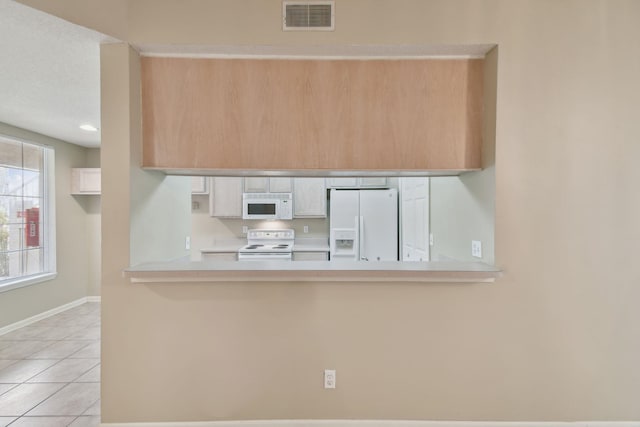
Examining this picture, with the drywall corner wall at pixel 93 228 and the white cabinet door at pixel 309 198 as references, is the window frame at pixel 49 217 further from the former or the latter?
the white cabinet door at pixel 309 198

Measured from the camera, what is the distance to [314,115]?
2.05 metres

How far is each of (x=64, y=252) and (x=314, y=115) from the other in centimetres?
436

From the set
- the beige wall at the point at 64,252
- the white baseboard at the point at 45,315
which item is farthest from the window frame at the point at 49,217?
the white baseboard at the point at 45,315

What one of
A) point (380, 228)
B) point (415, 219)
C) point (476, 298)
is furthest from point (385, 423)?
point (380, 228)

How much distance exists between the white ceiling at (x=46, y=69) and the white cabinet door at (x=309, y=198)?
8.41ft

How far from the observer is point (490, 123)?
1964mm

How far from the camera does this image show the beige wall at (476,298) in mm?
1902

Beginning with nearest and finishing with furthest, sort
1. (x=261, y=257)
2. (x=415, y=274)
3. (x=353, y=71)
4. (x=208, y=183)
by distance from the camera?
1. (x=415, y=274)
2. (x=353, y=71)
3. (x=261, y=257)
4. (x=208, y=183)

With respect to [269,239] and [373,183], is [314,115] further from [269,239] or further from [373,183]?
[269,239]

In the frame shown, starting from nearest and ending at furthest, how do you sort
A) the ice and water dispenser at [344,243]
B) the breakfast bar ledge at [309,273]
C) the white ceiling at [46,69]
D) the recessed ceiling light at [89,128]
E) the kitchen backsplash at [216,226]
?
the white ceiling at [46,69], the breakfast bar ledge at [309,273], the recessed ceiling light at [89,128], the ice and water dispenser at [344,243], the kitchen backsplash at [216,226]

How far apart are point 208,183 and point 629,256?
4.60 metres

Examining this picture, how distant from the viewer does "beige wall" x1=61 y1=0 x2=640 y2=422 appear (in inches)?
74.9

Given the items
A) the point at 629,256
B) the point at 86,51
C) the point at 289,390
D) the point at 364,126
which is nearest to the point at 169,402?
the point at 289,390

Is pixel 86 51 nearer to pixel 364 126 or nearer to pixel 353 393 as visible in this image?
pixel 364 126
